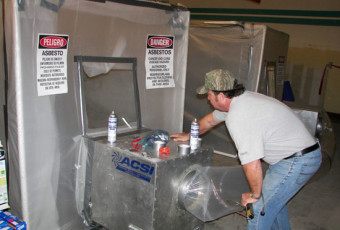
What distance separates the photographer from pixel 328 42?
7.70 m

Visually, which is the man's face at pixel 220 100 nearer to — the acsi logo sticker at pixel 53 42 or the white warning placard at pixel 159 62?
the white warning placard at pixel 159 62

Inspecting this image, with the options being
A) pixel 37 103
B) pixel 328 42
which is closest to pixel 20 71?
pixel 37 103

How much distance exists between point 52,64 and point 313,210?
264cm

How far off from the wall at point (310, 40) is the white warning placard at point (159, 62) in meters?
5.53

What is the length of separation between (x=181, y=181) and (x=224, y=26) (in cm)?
253

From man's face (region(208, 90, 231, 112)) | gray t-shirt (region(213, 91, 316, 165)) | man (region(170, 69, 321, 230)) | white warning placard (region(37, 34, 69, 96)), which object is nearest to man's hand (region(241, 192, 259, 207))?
man (region(170, 69, 321, 230))

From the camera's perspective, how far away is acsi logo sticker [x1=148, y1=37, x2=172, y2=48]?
267 centimetres

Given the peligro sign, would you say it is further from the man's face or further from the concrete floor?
the concrete floor

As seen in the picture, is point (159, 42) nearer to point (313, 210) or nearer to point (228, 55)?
point (228, 55)

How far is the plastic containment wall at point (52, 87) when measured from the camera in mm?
1923

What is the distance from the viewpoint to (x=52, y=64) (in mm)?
2053

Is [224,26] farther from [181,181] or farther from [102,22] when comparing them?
[181,181]

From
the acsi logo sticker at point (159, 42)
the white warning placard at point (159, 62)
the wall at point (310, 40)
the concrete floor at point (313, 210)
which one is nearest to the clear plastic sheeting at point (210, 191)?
the concrete floor at point (313, 210)

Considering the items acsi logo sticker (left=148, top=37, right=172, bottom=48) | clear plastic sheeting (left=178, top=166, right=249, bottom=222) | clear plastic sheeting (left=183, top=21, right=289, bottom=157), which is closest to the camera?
clear plastic sheeting (left=178, top=166, right=249, bottom=222)
